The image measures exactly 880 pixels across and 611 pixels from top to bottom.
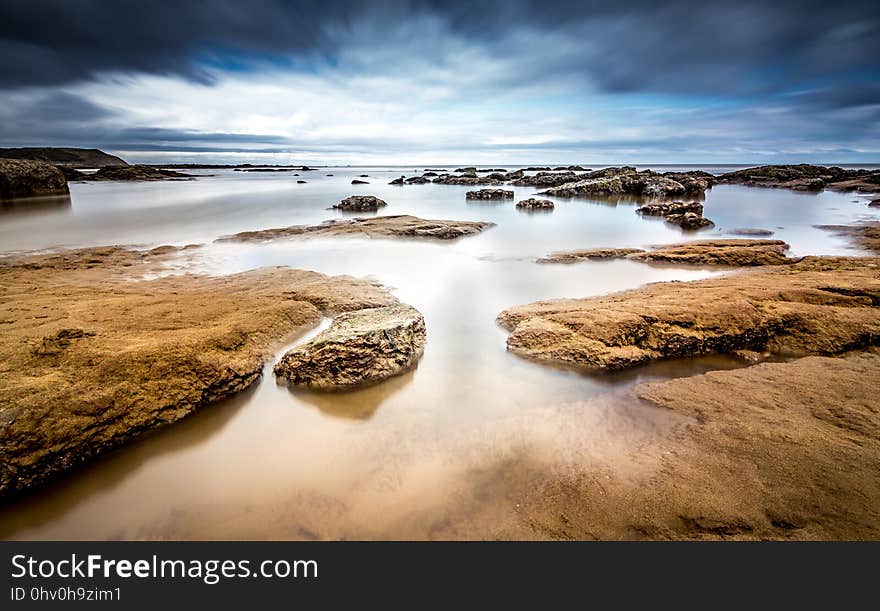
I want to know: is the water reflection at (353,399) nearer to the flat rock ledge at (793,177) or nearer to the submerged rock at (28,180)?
the submerged rock at (28,180)

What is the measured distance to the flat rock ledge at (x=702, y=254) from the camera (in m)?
9.48

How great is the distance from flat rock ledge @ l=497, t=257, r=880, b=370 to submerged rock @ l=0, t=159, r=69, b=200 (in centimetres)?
3690

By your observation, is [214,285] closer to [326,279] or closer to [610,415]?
[326,279]

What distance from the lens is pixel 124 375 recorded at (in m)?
3.61

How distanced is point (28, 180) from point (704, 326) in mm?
40161

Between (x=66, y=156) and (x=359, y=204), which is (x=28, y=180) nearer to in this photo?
(x=359, y=204)

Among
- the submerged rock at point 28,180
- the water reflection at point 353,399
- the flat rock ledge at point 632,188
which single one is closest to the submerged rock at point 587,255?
the water reflection at point 353,399

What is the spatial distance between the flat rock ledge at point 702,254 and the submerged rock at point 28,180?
36018 mm

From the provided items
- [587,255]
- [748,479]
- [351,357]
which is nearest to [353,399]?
[351,357]

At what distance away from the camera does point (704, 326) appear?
4.97 meters
